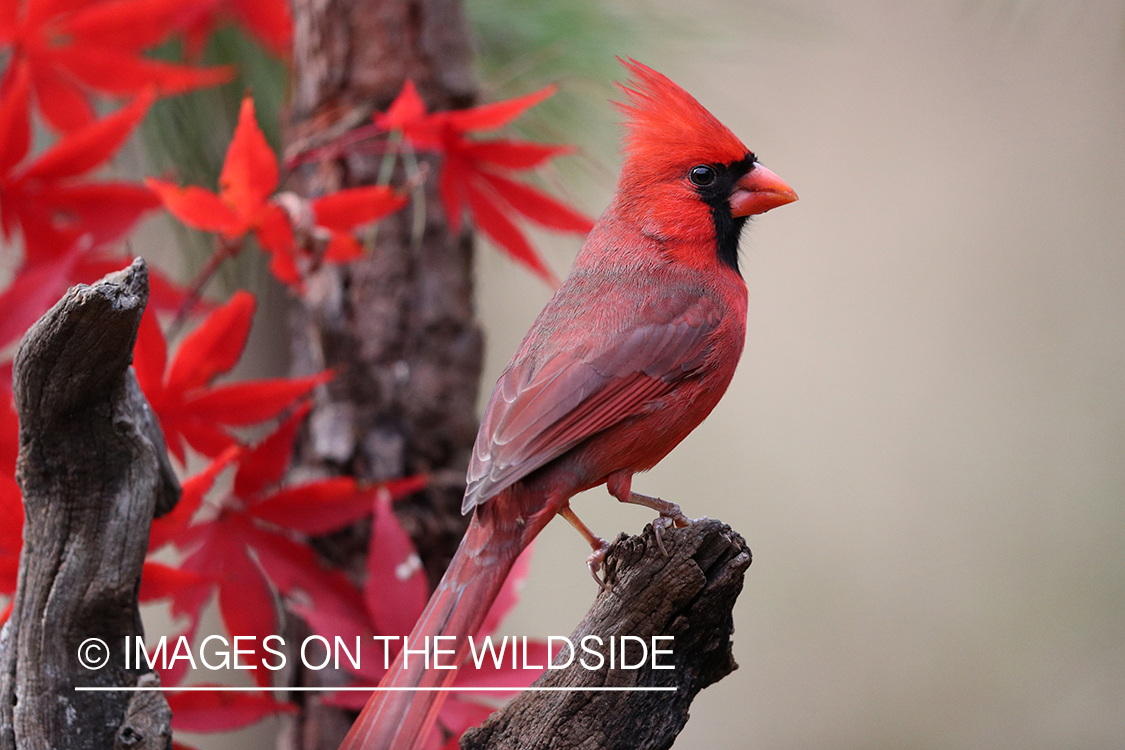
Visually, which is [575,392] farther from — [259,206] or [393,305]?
[393,305]

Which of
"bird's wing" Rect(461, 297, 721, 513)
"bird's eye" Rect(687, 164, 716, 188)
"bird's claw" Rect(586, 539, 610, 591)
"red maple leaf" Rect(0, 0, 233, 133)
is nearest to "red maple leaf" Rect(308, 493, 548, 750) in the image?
"bird's claw" Rect(586, 539, 610, 591)

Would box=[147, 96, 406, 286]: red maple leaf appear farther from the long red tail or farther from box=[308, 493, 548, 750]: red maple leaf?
the long red tail

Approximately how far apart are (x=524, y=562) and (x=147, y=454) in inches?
14.4

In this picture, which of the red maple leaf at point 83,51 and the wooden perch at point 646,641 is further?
the red maple leaf at point 83,51

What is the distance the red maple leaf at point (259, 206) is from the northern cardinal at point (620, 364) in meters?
0.29

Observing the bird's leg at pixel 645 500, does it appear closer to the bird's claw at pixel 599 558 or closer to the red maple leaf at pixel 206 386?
the bird's claw at pixel 599 558

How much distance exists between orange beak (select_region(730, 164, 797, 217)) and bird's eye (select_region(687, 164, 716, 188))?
0.02 m

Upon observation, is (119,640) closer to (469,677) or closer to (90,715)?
(90,715)

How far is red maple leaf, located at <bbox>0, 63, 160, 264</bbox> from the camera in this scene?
0.97 metres

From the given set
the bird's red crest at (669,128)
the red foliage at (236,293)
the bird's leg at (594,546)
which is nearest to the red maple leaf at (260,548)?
the red foliage at (236,293)

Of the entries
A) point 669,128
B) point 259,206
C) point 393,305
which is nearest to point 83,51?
point 259,206

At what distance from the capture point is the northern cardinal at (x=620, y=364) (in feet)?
2.27

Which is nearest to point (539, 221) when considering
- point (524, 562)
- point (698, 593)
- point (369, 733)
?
point (524, 562)

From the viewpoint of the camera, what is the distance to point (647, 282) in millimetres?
800
